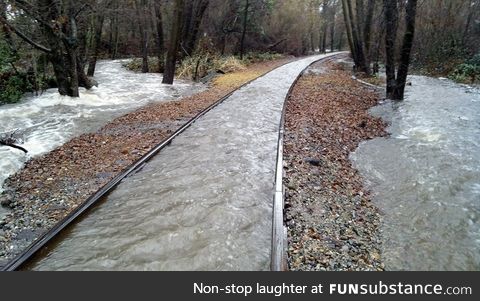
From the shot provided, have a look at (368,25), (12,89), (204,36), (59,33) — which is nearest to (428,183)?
(59,33)

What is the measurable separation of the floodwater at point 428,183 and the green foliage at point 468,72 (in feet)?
18.7

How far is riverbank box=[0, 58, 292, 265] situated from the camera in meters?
5.09

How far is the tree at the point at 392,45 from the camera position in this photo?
1269 centimetres

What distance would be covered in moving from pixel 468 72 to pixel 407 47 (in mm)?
7143

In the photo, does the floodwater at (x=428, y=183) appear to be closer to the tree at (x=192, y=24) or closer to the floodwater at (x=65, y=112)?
the floodwater at (x=65, y=112)

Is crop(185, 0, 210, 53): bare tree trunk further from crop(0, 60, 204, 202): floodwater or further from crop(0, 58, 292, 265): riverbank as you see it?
crop(0, 58, 292, 265): riverbank

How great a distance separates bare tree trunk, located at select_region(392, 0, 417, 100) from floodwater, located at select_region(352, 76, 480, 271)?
4.35 feet

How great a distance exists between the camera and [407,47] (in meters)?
13.0

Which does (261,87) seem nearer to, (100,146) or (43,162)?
(100,146)

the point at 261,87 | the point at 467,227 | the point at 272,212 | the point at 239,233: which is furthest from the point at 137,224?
the point at 261,87

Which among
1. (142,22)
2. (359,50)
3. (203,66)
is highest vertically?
(142,22)

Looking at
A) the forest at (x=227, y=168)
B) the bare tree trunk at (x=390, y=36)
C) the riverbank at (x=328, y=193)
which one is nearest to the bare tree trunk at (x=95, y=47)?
the forest at (x=227, y=168)
